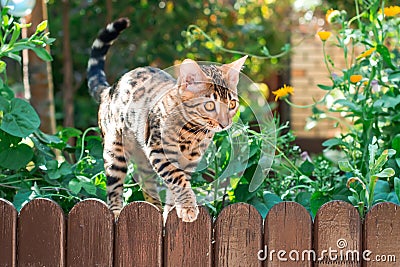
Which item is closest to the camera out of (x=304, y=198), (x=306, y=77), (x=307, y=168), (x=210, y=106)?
(x=210, y=106)

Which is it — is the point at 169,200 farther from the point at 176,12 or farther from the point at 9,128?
the point at 176,12

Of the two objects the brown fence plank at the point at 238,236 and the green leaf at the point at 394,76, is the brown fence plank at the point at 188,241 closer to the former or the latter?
the brown fence plank at the point at 238,236

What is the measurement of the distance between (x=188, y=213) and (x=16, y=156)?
74cm

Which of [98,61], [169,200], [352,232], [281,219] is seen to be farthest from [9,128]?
[352,232]

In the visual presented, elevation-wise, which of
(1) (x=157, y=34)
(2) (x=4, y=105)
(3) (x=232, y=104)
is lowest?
(3) (x=232, y=104)

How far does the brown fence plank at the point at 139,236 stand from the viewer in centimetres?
180

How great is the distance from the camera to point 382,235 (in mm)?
1797

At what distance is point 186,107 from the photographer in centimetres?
166

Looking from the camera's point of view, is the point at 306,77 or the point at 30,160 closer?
the point at 30,160

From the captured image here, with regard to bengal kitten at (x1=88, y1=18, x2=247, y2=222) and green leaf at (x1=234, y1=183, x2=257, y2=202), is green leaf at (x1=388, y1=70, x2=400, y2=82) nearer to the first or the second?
green leaf at (x1=234, y1=183, x2=257, y2=202)

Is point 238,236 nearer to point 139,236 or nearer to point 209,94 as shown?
point 139,236

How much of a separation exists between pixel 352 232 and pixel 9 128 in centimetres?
112

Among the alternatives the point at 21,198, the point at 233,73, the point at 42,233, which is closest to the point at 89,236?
the point at 42,233

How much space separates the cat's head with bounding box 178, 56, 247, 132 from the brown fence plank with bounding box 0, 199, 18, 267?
580 millimetres
